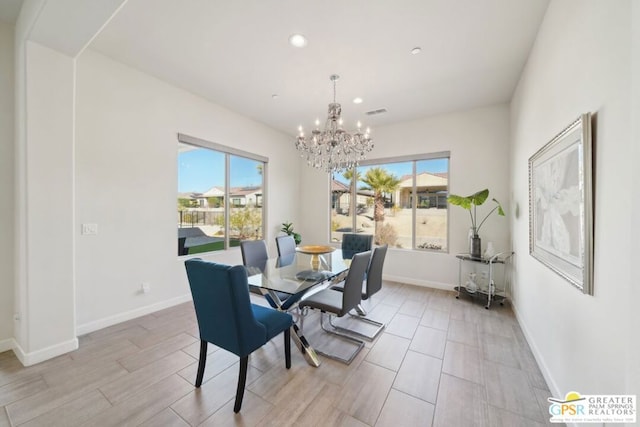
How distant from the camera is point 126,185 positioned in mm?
2967

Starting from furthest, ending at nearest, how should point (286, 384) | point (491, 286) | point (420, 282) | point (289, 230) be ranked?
point (289, 230)
point (420, 282)
point (491, 286)
point (286, 384)

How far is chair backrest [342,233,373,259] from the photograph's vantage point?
3986 millimetres

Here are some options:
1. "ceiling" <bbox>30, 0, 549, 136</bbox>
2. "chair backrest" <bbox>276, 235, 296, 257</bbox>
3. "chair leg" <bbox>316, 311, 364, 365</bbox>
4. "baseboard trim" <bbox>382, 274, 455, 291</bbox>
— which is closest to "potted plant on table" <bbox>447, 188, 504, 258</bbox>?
"baseboard trim" <bbox>382, 274, 455, 291</bbox>

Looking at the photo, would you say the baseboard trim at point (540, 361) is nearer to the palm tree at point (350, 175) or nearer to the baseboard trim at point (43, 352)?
the palm tree at point (350, 175)

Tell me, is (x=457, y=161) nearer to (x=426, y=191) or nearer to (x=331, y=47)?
(x=426, y=191)

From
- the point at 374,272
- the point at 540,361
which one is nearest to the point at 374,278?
the point at 374,272

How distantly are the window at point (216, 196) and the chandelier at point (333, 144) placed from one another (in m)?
1.80

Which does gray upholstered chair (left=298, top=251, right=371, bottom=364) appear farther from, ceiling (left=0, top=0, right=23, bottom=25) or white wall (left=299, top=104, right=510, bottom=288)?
ceiling (left=0, top=0, right=23, bottom=25)

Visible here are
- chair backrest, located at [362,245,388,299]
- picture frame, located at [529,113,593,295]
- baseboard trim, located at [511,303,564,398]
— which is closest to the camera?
picture frame, located at [529,113,593,295]

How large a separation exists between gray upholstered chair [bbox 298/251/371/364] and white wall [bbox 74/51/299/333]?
2.20 metres

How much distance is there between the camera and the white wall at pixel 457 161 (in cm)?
387

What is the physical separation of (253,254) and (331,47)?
262cm

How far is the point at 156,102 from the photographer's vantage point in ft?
10.5

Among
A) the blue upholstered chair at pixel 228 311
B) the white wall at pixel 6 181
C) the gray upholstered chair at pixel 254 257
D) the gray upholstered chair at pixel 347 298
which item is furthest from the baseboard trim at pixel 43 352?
the gray upholstered chair at pixel 347 298
